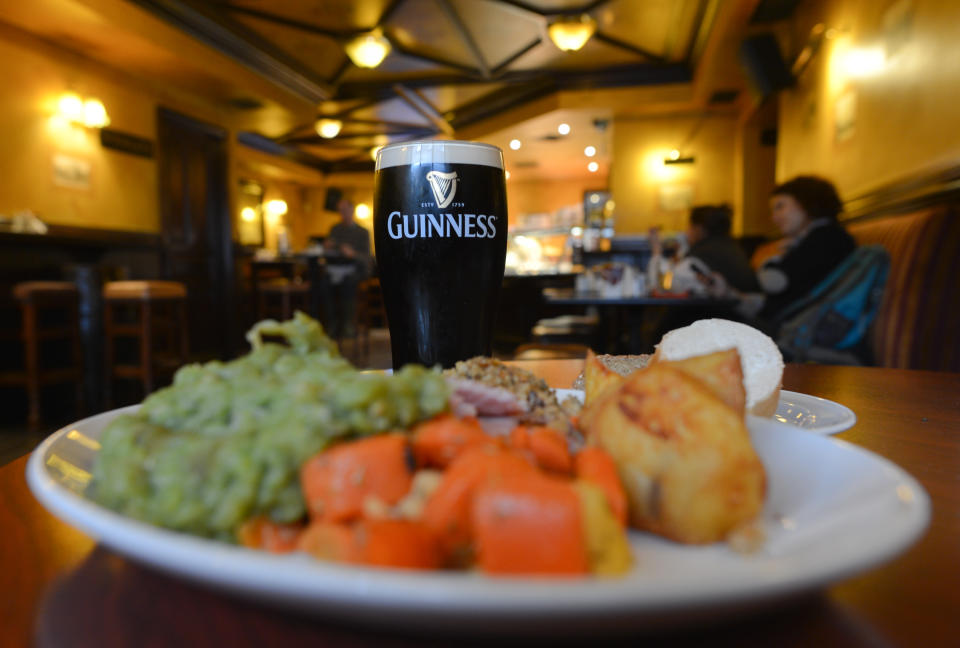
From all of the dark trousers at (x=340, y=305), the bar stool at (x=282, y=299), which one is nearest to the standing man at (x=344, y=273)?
the dark trousers at (x=340, y=305)

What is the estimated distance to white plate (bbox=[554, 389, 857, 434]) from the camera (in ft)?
2.12

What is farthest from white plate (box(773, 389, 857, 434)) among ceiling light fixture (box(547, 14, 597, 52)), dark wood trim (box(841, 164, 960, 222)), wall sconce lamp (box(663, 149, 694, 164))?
wall sconce lamp (box(663, 149, 694, 164))

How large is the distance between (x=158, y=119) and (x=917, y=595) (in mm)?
8844

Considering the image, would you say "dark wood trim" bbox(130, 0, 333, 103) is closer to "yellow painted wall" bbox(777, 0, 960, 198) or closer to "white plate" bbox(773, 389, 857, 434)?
"yellow painted wall" bbox(777, 0, 960, 198)

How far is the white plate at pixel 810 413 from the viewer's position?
65 cm

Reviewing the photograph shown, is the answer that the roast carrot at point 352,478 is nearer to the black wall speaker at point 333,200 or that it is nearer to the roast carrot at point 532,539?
the roast carrot at point 532,539

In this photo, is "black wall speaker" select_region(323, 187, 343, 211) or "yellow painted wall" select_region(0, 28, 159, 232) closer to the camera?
"yellow painted wall" select_region(0, 28, 159, 232)

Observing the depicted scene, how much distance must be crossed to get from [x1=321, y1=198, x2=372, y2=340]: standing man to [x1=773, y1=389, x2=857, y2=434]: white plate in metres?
6.59

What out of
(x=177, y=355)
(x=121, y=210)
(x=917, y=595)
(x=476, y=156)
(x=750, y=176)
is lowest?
(x=177, y=355)

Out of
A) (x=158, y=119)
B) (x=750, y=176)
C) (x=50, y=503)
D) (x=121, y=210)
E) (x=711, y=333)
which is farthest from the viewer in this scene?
(x=750, y=176)

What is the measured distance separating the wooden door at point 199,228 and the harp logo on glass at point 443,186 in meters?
7.78

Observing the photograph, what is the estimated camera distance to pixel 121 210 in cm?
712

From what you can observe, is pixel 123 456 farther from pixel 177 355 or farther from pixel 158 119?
pixel 158 119

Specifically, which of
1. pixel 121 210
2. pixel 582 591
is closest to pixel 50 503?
pixel 582 591
